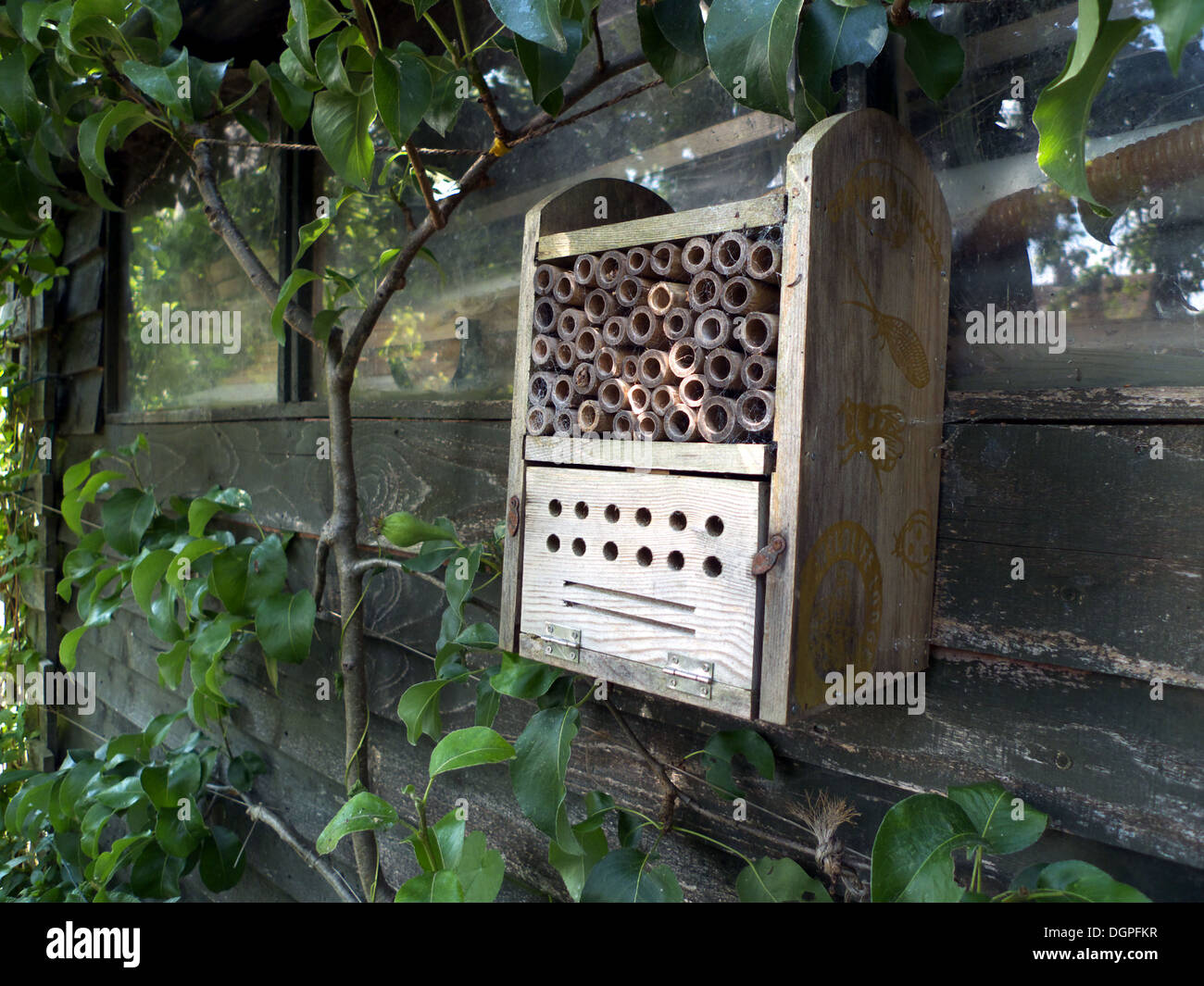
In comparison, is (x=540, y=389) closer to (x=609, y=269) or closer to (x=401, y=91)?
(x=609, y=269)

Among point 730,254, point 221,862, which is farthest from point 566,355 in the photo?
point 221,862

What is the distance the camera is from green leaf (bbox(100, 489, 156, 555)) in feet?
5.94

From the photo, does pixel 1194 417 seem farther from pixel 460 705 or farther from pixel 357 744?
pixel 357 744

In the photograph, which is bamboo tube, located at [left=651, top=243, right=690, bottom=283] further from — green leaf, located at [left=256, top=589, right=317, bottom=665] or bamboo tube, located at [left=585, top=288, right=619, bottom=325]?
green leaf, located at [left=256, top=589, right=317, bottom=665]

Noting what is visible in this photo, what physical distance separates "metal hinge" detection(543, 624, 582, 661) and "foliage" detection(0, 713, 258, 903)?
3.93 feet

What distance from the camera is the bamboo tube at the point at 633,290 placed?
916 millimetres

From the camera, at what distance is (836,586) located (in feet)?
2.69

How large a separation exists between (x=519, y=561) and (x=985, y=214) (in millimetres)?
662

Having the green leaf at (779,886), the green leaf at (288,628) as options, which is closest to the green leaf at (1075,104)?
the green leaf at (779,886)

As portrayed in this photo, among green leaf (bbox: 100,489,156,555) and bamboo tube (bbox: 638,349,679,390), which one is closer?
bamboo tube (bbox: 638,349,679,390)

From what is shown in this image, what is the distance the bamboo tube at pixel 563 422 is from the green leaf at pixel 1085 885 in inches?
24.9

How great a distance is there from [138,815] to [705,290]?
5.54ft

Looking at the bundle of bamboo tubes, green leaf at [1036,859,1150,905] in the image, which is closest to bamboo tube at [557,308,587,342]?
the bundle of bamboo tubes
